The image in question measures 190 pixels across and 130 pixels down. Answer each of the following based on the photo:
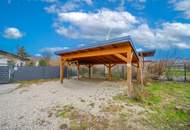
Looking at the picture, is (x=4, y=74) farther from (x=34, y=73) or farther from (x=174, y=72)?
(x=174, y=72)

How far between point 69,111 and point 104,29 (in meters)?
17.5

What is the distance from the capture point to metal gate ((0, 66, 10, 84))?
13.6 meters

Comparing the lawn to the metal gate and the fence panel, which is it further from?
the fence panel

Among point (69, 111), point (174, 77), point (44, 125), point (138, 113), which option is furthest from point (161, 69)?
point (44, 125)

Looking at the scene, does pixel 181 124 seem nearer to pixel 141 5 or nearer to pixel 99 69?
pixel 141 5

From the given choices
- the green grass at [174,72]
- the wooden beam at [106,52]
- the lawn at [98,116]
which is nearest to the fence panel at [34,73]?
the wooden beam at [106,52]

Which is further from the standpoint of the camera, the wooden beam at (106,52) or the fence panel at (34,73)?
the fence panel at (34,73)

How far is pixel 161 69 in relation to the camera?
1347cm

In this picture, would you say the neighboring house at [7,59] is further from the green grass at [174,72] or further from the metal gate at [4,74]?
the green grass at [174,72]

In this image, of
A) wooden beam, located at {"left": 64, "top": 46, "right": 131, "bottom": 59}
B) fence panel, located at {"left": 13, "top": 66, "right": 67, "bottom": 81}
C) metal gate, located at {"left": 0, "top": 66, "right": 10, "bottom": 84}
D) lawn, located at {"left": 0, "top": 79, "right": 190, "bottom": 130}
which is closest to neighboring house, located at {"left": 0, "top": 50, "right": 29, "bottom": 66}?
fence panel, located at {"left": 13, "top": 66, "right": 67, "bottom": 81}

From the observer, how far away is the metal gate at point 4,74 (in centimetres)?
1361

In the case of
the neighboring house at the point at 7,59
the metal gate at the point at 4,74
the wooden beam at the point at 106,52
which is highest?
the neighboring house at the point at 7,59

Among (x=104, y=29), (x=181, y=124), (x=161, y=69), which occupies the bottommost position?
(x=181, y=124)

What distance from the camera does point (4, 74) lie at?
13.8m
